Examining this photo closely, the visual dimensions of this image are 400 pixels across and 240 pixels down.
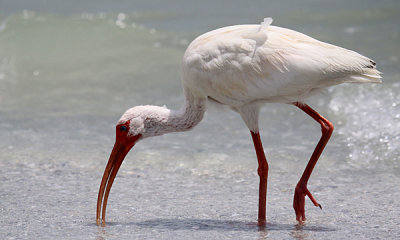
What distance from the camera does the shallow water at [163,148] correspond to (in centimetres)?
524

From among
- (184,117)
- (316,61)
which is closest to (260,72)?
(316,61)

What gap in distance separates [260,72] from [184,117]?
828mm

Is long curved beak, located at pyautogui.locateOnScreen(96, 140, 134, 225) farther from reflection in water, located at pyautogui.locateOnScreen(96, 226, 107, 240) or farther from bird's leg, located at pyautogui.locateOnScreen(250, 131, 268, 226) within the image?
bird's leg, located at pyautogui.locateOnScreen(250, 131, 268, 226)

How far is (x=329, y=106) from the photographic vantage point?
8.98 meters

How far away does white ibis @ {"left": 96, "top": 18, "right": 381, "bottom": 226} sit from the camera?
191 inches

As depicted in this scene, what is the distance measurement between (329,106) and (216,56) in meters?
4.28

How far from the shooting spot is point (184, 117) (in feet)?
18.0

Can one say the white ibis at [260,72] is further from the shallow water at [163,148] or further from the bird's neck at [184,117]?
the shallow water at [163,148]

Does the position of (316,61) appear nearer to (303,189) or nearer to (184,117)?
(303,189)

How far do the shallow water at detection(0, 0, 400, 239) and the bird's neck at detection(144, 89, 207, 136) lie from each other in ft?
0.51

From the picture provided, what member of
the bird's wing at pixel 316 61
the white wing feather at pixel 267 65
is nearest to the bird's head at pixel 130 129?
the white wing feather at pixel 267 65

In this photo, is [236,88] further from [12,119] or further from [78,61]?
[78,61]

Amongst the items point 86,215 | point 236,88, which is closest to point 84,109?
point 86,215

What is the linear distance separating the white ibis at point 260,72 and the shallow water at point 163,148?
29 cm
